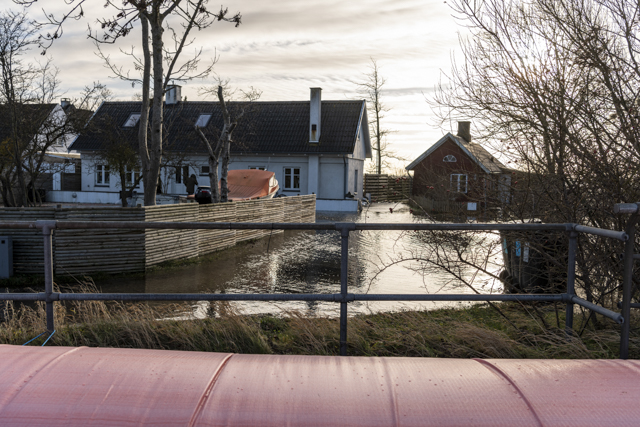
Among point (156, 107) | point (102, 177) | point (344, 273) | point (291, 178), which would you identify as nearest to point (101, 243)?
point (156, 107)

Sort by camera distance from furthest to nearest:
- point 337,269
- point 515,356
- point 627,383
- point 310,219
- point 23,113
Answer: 1. point 310,219
2. point 23,113
3. point 337,269
4. point 515,356
5. point 627,383

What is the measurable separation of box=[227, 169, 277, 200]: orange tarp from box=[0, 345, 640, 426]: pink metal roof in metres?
22.2

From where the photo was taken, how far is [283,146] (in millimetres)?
36750

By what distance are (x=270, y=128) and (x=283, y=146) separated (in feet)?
7.13

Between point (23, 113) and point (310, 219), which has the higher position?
point (23, 113)

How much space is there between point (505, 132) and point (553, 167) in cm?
83

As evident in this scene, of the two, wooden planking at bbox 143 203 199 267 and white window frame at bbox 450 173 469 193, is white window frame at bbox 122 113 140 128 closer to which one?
wooden planking at bbox 143 203 199 267

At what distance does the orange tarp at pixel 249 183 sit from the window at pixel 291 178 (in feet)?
31.5

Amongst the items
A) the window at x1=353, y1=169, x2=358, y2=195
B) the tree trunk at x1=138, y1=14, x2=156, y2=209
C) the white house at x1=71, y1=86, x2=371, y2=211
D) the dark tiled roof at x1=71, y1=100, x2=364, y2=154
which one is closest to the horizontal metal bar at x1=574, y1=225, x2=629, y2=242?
the tree trunk at x1=138, y1=14, x2=156, y2=209

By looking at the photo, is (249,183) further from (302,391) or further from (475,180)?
(302,391)

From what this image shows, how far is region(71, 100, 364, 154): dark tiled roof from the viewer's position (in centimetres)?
3650

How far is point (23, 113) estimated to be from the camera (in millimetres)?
17938

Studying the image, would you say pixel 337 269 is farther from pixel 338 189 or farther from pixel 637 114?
pixel 338 189

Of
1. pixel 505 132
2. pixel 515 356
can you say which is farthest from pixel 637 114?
pixel 515 356
